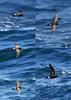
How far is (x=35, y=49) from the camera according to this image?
3319 cm

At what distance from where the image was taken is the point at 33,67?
29.7 m

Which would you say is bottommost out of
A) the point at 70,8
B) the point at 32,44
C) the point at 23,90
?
the point at 23,90

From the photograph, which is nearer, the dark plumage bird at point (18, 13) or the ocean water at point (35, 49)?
the ocean water at point (35, 49)

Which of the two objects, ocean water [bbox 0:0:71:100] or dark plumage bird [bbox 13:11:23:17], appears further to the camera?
dark plumage bird [bbox 13:11:23:17]

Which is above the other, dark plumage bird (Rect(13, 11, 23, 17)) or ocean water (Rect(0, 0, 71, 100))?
dark plumage bird (Rect(13, 11, 23, 17))

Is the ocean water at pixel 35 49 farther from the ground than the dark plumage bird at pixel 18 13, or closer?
closer

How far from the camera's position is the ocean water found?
26.5 metres

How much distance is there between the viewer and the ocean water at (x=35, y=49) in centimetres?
2647

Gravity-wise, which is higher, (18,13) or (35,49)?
(18,13)

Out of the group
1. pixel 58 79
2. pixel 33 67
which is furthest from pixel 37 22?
pixel 58 79

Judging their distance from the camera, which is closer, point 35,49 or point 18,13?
point 35,49

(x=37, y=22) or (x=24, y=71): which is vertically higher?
(x=37, y=22)

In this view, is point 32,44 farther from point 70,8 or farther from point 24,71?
point 70,8

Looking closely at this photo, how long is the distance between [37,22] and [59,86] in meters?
12.2
